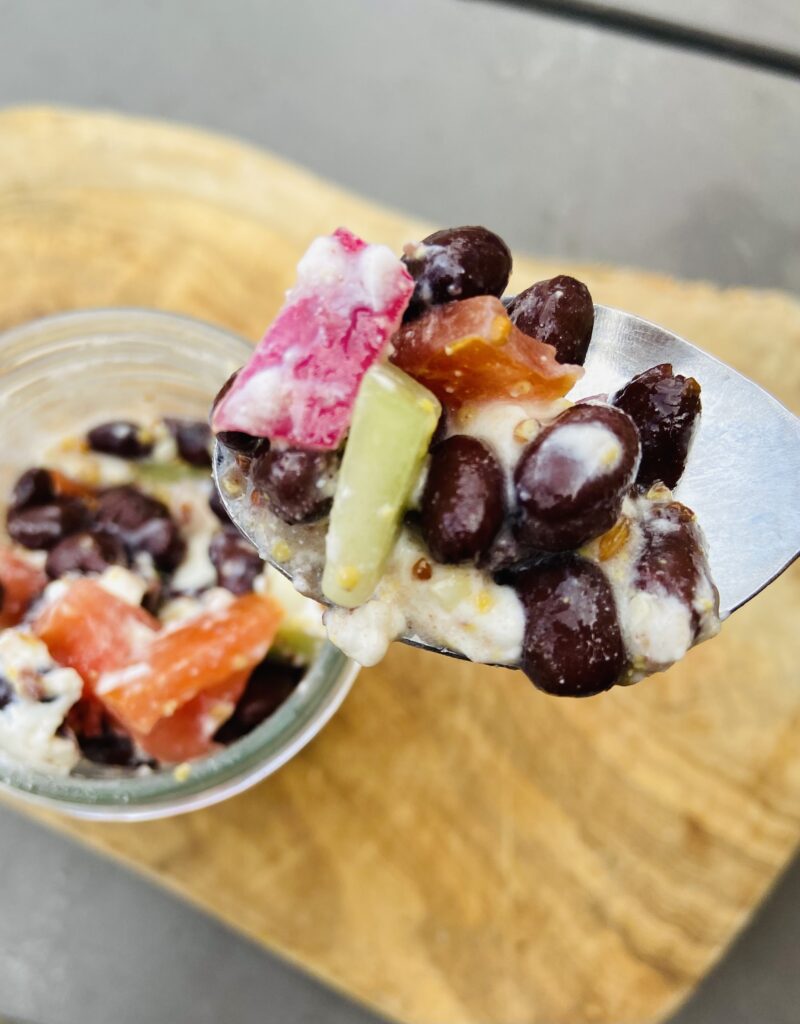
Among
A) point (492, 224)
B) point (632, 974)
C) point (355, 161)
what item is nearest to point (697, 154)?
point (492, 224)

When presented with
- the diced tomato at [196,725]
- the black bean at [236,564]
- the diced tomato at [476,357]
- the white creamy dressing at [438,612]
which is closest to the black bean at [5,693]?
the diced tomato at [196,725]

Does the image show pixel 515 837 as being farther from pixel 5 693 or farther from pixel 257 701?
pixel 5 693

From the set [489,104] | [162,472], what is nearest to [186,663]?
[162,472]

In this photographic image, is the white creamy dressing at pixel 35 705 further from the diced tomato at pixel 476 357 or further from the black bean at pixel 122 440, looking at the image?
the diced tomato at pixel 476 357

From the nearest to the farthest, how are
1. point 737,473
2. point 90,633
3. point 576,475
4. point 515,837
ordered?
1. point 576,475
2. point 737,473
3. point 90,633
4. point 515,837

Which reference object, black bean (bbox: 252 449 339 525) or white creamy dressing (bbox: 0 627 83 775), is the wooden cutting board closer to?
white creamy dressing (bbox: 0 627 83 775)

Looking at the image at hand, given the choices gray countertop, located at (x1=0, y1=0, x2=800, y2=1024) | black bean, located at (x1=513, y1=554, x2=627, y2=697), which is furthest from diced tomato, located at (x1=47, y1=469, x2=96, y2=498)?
gray countertop, located at (x1=0, y1=0, x2=800, y2=1024)

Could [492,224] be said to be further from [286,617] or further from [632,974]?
[632,974]
